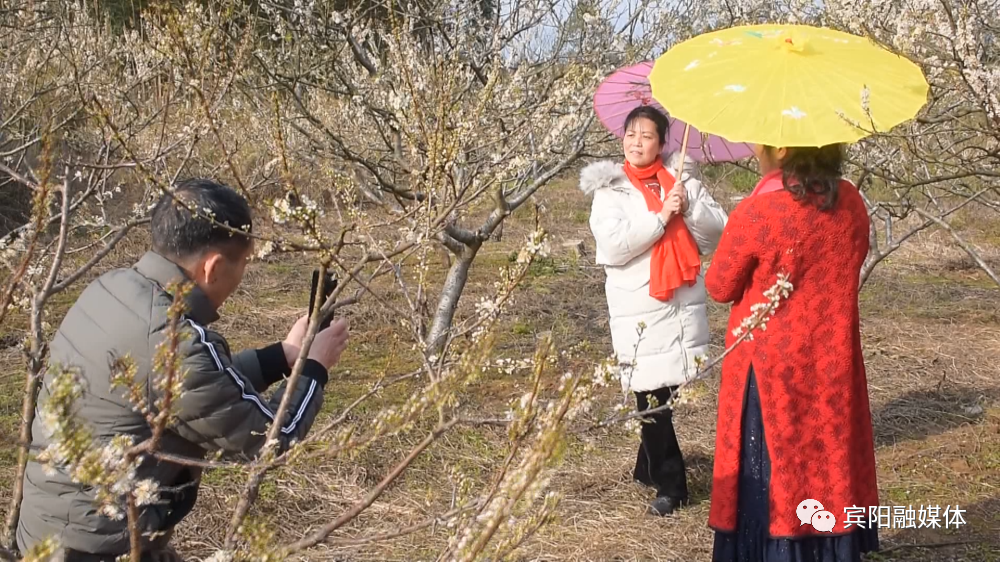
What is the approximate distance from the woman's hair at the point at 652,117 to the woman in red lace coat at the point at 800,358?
25.8 inches

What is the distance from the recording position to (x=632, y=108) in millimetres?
3467

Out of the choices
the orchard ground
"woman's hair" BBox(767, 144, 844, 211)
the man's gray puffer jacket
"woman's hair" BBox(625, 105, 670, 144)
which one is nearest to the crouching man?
the man's gray puffer jacket

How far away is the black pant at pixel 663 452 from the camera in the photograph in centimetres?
337

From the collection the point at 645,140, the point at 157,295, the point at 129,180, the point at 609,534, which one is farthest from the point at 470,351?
the point at 129,180

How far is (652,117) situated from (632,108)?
0.24 m

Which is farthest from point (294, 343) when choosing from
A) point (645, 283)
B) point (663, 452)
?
point (663, 452)

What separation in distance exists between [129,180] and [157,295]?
9407 millimetres

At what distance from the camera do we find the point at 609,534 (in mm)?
3459

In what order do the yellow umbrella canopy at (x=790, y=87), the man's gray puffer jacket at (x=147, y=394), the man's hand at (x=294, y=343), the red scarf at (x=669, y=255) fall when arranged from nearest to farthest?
1. the man's gray puffer jacket at (x=147, y=394)
2. the man's hand at (x=294, y=343)
3. the yellow umbrella canopy at (x=790, y=87)
4. the red scarf at (x=669, y=255)

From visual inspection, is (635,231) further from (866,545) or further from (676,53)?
(866,545)

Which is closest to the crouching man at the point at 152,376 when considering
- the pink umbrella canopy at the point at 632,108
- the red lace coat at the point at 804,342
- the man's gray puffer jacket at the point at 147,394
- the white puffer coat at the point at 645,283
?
the man's gray puffer jacket at the point at 147,394

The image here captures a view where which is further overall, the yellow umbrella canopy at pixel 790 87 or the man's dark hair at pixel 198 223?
the yellow umbrella canopy at pixel 790 87

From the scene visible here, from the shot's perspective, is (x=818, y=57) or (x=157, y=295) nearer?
(x=157, y=295)

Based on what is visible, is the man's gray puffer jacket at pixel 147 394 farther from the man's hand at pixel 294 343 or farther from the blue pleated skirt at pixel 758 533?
the blue pleated skirt at pixel 758 533
